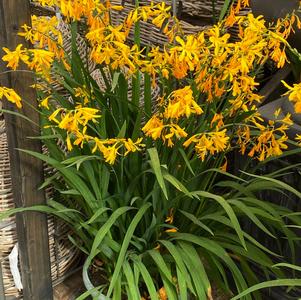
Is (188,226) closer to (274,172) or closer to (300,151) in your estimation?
(274,172)

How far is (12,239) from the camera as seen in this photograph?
1.79m

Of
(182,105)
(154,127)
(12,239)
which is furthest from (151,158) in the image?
(12,239)

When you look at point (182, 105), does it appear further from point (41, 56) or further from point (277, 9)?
point (277, 9)

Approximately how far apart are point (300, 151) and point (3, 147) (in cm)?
87

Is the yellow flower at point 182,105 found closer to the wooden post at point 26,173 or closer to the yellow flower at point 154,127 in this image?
the yellow flower at point 154,127

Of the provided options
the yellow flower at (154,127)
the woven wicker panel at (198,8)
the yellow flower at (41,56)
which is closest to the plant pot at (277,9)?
the woven wicker panel at (198,8)

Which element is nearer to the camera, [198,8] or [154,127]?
[154,127]

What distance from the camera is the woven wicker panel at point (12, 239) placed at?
1.73m

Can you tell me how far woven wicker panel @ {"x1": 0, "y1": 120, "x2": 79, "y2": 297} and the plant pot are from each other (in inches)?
34.2

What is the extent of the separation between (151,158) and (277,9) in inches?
30.5

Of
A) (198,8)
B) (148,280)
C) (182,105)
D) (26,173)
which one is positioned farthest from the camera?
(198,8)

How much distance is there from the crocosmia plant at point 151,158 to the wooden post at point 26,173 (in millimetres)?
32

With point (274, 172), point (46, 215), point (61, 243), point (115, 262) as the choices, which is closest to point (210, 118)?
point (274, 172)

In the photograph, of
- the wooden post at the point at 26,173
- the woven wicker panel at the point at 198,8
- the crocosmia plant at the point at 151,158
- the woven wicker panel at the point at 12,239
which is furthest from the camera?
the woven wicker panel at the point at 198,8
